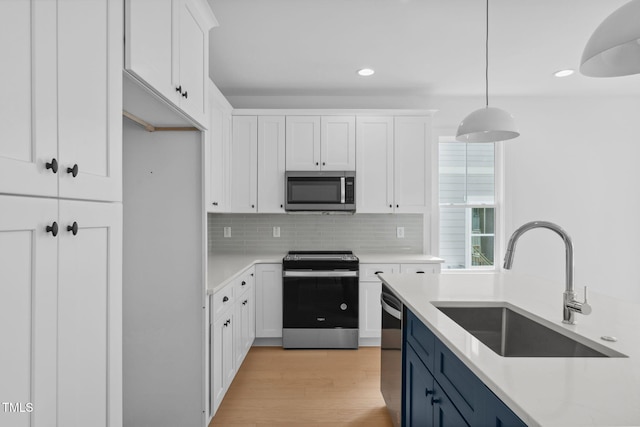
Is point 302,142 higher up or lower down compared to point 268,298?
higher up

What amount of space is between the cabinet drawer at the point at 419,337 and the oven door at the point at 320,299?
4.99ft

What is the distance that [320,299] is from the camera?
3414 millimetres

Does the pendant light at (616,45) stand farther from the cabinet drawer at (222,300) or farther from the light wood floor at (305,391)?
the light wood floor at (305,391)

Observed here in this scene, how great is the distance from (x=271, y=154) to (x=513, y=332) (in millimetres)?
2691

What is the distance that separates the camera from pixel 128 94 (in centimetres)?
149

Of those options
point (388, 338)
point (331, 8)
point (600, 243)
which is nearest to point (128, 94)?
point (331, 8)

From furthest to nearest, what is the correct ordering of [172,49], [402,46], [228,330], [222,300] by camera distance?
[402,46] < [228,330] < [222,300] < [172,49]

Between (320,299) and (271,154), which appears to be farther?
(271,154)
